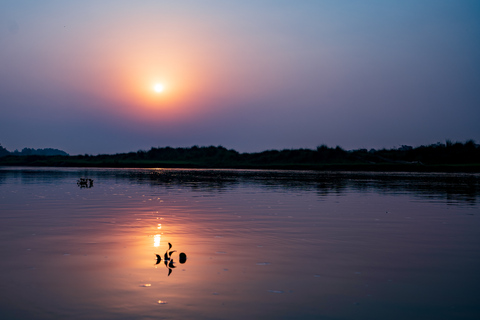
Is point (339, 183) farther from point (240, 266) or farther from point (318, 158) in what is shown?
point (318, 158)

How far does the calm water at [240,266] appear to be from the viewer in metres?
8.93

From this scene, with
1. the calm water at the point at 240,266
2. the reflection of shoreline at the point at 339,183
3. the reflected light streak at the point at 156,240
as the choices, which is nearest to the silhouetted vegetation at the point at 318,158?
the reflection of shoreline at the point at 339,183

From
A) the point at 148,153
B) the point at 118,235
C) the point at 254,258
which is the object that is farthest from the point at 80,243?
the point at 148,153

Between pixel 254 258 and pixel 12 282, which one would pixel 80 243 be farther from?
pixel 254 258

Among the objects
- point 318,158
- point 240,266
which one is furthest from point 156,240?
point 318,158

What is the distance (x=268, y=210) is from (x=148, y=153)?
17233cm

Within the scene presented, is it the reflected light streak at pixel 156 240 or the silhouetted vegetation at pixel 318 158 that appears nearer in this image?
the reflected light streak at pixel 156 240

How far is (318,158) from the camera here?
462 ft

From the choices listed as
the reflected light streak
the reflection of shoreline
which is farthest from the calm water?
the reflection of shoreline

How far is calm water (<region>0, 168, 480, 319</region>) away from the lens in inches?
352

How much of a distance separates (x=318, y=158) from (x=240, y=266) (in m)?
131

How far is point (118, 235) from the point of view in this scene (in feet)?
55.8

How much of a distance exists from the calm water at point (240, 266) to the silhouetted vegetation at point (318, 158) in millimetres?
88156

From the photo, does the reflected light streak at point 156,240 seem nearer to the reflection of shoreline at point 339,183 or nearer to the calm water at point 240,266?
the calm water at point 240,266
